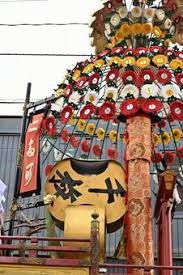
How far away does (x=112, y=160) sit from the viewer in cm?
807

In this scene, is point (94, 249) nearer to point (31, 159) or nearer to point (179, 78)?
point (179, 78)

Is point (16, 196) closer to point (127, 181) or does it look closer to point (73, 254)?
point (127, 181)

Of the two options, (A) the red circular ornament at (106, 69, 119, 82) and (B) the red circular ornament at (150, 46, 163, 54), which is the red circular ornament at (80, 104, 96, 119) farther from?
(B) the red circular ornament at (150, 46, 163, 54)

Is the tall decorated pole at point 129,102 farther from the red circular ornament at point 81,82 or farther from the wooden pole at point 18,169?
the wooden pole at point 18,169

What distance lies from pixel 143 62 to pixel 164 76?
1.45ft

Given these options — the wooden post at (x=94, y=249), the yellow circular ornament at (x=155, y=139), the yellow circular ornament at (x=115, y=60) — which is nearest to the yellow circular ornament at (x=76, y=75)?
the yellow circular ornament at (x=115, y=60)

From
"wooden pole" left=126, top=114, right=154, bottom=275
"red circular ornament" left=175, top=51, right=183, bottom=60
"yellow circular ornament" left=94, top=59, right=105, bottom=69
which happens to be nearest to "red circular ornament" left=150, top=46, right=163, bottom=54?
"red circular ornament" left=175, top=51, right=183, bottom=60

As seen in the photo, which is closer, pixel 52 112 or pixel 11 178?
pixel 52 112

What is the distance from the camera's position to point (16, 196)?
1067 cm

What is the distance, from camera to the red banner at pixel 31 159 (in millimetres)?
10289

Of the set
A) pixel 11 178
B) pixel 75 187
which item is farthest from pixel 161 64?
pixel 11 178

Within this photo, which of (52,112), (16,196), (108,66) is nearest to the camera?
(108,66)

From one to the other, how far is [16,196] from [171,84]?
13.0 ft

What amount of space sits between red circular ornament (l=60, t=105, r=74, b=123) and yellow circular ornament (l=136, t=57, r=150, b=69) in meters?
1.46
